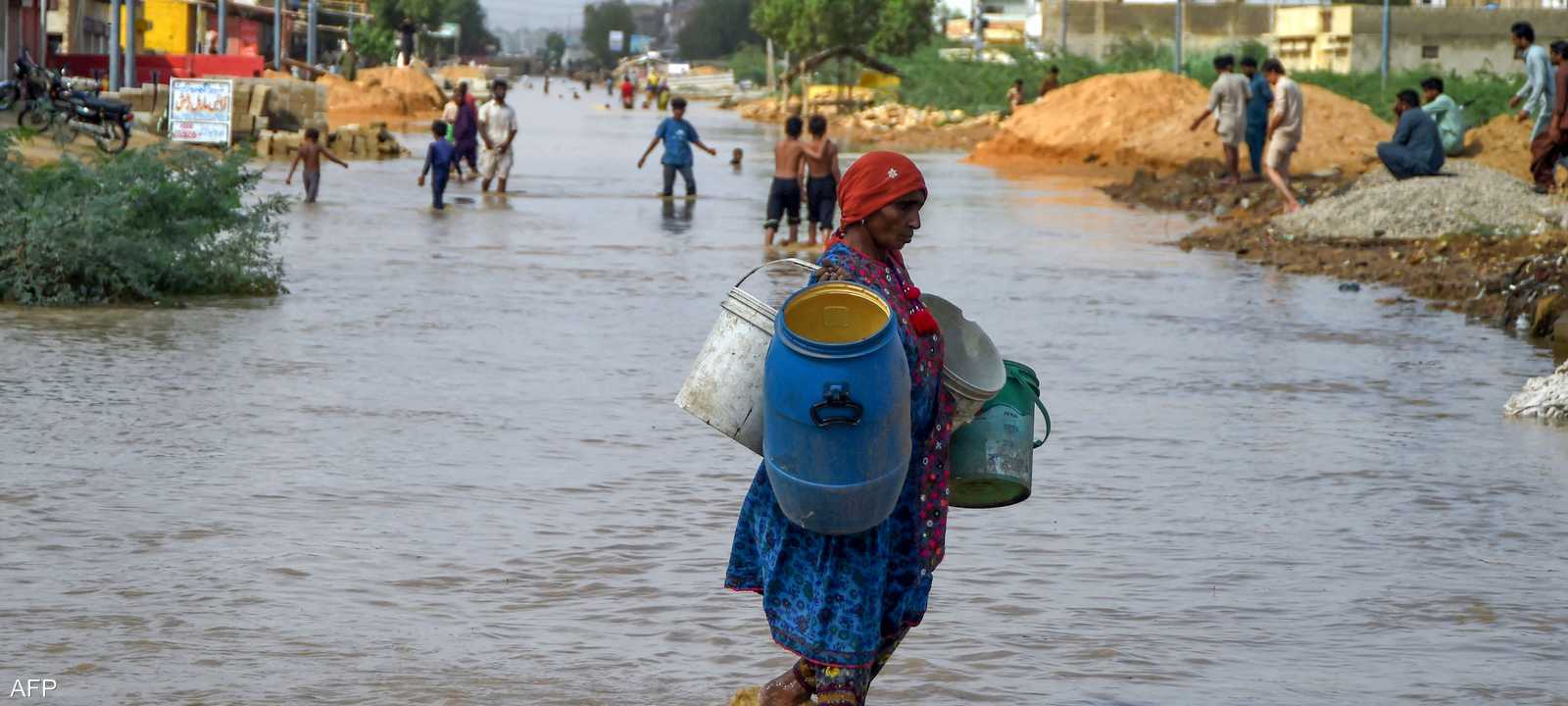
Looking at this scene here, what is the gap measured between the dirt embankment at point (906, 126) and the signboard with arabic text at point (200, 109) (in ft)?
58.5

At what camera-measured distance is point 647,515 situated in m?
6.89

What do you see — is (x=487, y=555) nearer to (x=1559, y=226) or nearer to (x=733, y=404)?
(x=733, y=404)

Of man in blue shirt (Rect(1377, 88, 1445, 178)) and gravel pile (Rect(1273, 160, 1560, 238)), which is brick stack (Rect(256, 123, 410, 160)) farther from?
man in blue shirt (Rect(1377, 88, 1445, 178))

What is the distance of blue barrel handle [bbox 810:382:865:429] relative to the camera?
371 cm

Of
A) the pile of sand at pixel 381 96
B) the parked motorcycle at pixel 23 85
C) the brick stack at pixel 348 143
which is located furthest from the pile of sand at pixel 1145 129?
the pile of sand at pixel 381 96

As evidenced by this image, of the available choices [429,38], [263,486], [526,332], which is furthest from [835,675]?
[429,38]

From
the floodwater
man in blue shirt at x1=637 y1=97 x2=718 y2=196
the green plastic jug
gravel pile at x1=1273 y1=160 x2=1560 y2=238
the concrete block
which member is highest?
the concrete block

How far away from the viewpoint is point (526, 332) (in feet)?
38.4

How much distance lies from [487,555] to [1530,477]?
410cm

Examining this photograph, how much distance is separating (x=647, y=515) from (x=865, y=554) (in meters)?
2.96

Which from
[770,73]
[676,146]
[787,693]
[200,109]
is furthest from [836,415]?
[770,73]

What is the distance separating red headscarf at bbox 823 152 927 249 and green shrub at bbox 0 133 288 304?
8421 millimetres

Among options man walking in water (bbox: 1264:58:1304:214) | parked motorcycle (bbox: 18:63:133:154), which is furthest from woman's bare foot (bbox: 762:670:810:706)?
parked motorcycle (bbox: 18:63:133:154)

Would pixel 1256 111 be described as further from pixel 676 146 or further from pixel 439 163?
pixel 439 163
